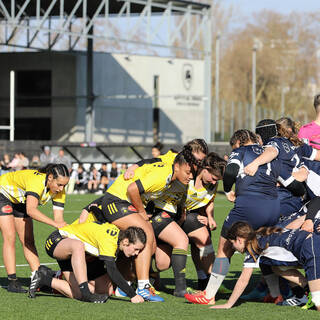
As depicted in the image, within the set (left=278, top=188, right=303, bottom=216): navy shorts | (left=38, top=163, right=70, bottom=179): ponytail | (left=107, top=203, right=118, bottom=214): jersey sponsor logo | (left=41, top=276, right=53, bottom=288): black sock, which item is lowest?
(left=41, top=276, right=53, bottom=288): black sock

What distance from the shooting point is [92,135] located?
149ft

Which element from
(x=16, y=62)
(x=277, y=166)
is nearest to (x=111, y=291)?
(x=277, y=166)

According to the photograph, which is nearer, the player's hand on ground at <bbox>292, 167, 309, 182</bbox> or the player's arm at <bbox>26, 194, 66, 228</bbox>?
the player's hand on ground at <bbox>292, 167, 309, 182</bbox>

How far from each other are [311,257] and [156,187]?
A: 171 cm

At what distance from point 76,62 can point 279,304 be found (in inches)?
1571

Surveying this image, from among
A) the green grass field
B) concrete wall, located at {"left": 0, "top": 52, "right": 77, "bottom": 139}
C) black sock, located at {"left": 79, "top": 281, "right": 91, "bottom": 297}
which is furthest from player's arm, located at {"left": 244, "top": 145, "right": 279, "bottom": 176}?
concrete wall, located at {"left": 0, "top": 52, "right": 77, "bottom": 139}

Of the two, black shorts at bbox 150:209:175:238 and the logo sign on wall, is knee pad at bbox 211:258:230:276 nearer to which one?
black shorts at bbox 150:209:175:238

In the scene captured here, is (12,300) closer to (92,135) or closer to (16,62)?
(92,135)

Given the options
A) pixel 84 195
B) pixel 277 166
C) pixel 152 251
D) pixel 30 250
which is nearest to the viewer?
pixel 277 166

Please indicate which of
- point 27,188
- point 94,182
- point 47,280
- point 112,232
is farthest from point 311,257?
point 94,182

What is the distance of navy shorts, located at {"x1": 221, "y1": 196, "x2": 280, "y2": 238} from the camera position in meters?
7.67

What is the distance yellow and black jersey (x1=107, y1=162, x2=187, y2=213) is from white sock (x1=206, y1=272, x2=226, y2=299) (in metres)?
1.04

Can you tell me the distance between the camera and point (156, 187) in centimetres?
821

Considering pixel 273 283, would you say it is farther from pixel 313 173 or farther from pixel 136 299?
pixel 136 299
